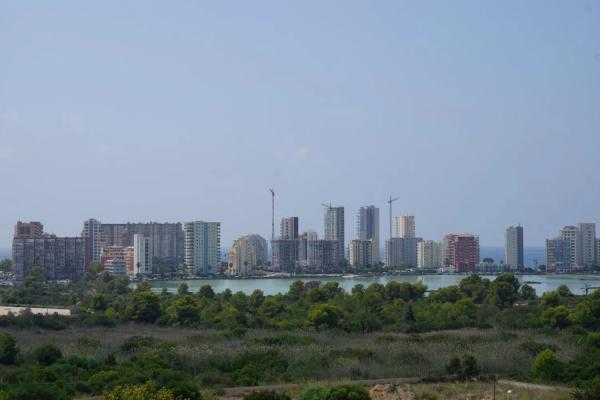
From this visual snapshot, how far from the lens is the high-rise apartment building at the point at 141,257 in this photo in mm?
57812

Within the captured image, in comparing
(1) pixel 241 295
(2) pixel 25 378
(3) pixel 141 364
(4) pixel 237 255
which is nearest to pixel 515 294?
(1) pixel 241 295

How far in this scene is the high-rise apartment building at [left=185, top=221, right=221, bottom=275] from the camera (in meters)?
63.5

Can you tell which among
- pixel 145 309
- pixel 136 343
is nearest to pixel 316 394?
pixel 136 343

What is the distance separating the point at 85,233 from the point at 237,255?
13.5 meters

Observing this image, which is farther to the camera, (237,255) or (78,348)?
(237,255)

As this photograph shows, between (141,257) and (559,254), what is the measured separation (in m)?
36.1

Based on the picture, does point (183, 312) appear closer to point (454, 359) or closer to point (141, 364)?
point (141, 364)

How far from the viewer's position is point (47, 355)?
13.1 metres

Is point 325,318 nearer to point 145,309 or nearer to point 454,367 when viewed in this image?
point 145,309

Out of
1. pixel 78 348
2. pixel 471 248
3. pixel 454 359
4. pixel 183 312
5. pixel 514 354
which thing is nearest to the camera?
pixel 454 359

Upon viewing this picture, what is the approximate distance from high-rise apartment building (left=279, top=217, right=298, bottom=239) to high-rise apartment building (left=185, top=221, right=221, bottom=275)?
17413mm

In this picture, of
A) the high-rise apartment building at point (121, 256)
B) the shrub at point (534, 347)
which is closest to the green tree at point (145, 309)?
the shrub at point (534, 347)

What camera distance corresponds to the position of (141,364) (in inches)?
478

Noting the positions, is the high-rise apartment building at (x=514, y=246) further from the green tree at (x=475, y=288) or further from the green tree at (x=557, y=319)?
the green tree at (x=557, y=319)
